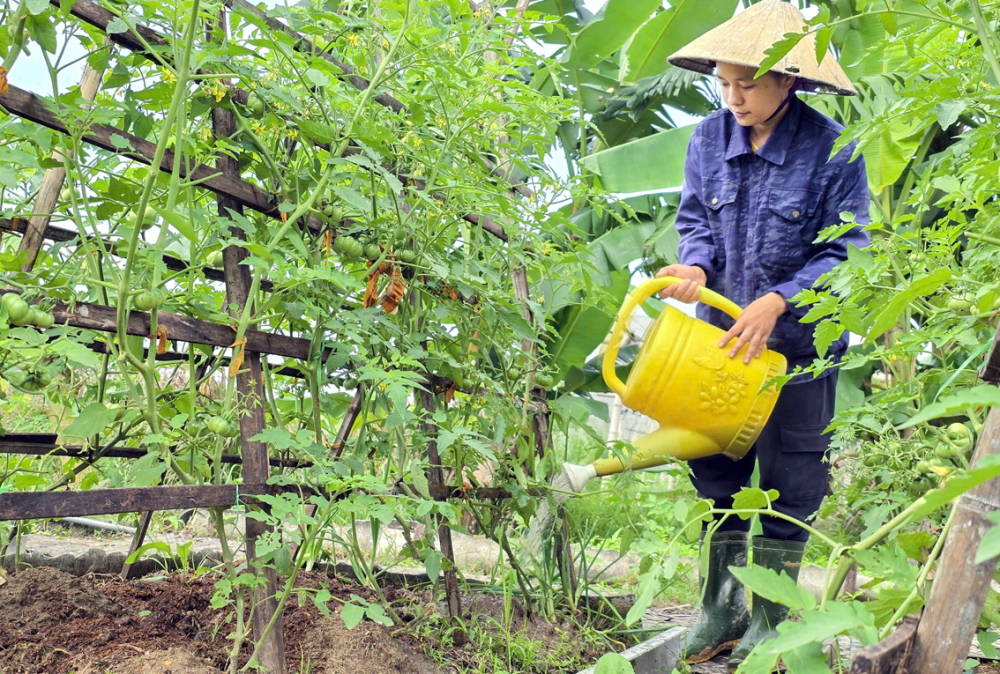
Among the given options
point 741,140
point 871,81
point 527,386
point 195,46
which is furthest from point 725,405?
point 871,81

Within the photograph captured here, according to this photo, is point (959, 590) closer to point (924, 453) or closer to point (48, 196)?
point (924, 453)

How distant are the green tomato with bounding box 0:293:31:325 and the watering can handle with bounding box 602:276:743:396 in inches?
47.7

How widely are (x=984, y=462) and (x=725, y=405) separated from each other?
56.9 inches

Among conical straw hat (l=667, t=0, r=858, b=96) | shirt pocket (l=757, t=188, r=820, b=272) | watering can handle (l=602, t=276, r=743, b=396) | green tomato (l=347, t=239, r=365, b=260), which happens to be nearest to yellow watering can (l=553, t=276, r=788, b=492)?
watering can handle (l=602, t=276, r=743, b=396)

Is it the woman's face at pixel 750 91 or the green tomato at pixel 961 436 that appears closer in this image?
the green tomato at pixel 961 436

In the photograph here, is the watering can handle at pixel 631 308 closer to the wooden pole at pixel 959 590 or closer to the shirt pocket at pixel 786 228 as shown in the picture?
the shirt pocket at pixel 786 228

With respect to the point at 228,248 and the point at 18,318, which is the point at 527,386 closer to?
the point at 228,248

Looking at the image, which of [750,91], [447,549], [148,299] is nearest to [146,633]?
[447,549]

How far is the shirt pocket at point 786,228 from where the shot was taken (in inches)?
84.4

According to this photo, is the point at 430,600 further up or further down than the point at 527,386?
further down

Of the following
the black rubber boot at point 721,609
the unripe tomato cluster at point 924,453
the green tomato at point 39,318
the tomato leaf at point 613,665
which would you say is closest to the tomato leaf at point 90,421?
the green tomato at point 39,318

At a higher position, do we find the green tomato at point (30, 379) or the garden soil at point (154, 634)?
the green tomato at point (30, 379)

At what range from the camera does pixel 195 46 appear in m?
1.32

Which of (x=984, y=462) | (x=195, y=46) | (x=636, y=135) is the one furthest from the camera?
(x=636, y=135)
